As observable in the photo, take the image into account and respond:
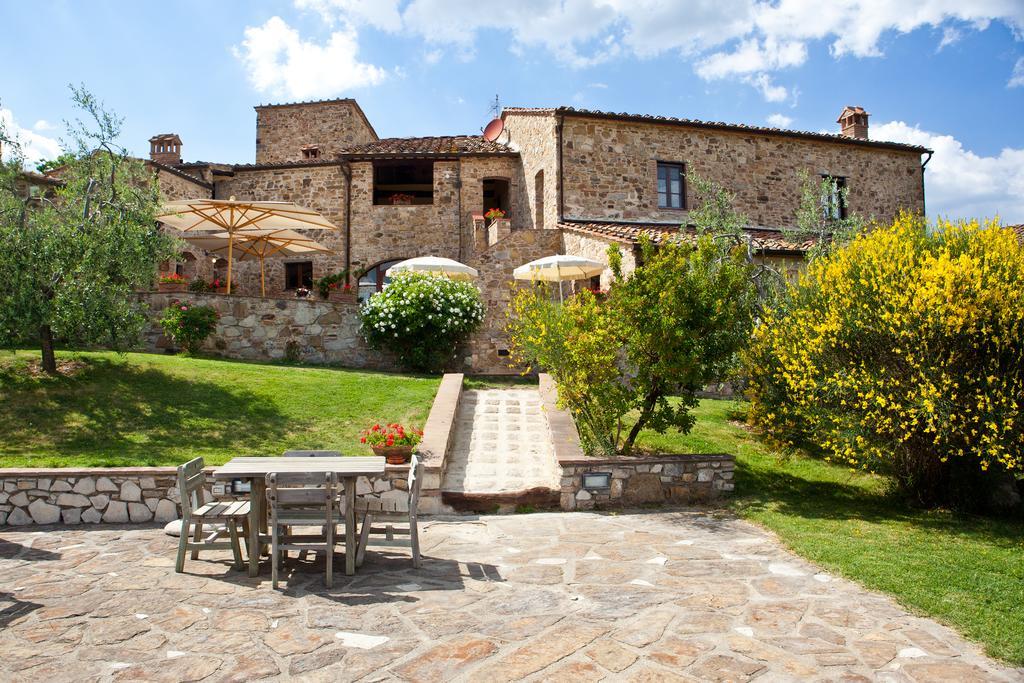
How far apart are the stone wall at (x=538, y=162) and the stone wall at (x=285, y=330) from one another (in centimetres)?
576

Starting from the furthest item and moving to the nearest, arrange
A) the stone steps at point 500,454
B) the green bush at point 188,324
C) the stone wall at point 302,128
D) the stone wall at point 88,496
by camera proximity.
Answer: the stone wall at point 302,128 < the green bush at point 188,324 < the stone steps at point 500,454 < the stone wall at point 88,496

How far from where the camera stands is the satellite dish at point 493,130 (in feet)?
71.8

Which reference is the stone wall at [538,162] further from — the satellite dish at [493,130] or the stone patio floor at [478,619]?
the stone patio floor at [478,619]

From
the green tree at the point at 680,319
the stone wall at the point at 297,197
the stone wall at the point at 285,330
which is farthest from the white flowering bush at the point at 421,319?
the stone wall at the point at 297,197

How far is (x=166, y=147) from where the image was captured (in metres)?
24.5

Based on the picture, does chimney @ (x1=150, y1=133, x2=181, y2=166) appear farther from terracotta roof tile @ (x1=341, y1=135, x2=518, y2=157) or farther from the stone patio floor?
the stone patio floor

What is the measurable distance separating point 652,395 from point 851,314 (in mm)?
2353

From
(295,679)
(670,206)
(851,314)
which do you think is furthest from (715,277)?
(670,206)

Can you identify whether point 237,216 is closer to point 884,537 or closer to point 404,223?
point 404,223

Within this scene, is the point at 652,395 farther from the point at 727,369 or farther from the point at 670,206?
the point at 670,206

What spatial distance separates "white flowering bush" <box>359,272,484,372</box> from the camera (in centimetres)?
1335

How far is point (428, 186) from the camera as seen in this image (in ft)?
69.6

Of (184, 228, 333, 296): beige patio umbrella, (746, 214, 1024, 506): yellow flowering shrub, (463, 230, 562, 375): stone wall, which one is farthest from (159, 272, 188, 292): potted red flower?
(746, 214, 1024, 506): yellow flowering shrub

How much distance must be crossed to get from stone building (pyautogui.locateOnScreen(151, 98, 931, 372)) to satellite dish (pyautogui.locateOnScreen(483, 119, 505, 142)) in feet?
0.73
